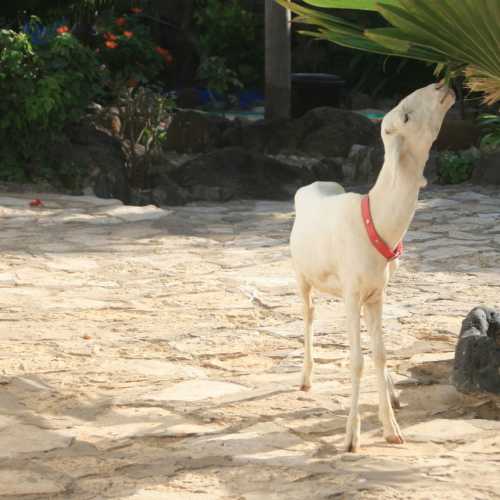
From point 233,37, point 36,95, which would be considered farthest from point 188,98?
point 36,95

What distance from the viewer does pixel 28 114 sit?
35.0ft

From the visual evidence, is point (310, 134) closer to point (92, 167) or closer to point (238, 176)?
point (238, 176)

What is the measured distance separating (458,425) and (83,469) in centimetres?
162

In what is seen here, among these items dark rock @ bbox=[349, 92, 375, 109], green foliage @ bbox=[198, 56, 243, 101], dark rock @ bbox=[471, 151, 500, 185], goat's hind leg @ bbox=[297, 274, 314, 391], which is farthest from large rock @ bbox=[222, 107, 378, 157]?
goat's hind leg @ bbox=[297, 274, 314, 391]

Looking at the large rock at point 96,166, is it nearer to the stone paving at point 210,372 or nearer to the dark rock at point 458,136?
the stone paving at point 210,372

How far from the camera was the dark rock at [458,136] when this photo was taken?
13.1m

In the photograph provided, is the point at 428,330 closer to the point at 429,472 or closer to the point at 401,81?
the point at 429,472

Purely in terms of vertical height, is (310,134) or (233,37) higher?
(233,37)

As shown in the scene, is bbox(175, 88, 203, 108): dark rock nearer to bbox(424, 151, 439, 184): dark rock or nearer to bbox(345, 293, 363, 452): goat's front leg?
bbox(424, 151, 439, 184): dark rock

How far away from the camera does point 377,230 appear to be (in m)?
4.30

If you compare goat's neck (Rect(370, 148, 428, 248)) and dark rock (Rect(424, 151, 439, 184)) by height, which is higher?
goat's neck (Rect(370, 148, 428, 248))

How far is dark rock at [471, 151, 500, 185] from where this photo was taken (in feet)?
38.5

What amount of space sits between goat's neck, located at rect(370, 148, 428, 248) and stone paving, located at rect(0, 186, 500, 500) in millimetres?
880

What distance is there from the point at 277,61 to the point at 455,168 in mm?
2854
